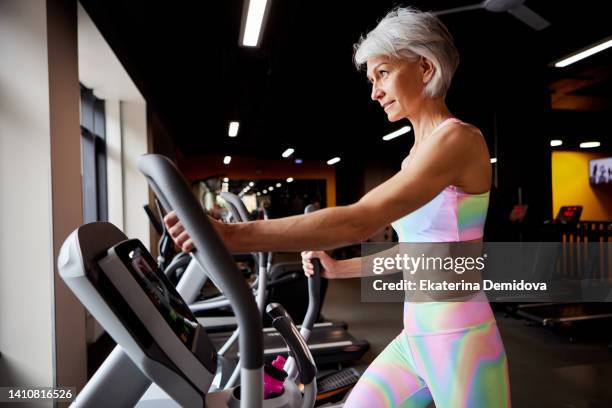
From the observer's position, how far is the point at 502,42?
5141 mm

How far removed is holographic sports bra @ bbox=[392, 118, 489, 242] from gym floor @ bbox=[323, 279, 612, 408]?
2.29 metres

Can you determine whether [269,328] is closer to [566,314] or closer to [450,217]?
[566,314]

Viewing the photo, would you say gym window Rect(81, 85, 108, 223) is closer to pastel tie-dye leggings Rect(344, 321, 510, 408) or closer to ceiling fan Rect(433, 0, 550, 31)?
ceiling fan Rect(433, 0, 550, 31)

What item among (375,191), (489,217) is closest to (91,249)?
(375,191)

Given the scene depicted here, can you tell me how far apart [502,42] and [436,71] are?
4.78 metres

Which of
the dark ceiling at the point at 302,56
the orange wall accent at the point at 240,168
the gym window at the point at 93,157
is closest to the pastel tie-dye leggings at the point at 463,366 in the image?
the dark ceiling at the point at 302,56

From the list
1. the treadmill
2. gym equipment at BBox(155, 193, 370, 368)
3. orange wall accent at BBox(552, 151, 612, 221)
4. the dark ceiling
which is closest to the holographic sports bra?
gym equipment at BBox(155, 193, 370, 368)

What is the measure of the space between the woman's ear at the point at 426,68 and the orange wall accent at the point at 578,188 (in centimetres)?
1143

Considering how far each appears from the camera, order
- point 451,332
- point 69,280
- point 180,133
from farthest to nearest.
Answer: point 180,133 → point 451,332 → point 69,280

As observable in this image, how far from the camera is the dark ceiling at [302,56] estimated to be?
4.33m

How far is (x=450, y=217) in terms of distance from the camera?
106cm

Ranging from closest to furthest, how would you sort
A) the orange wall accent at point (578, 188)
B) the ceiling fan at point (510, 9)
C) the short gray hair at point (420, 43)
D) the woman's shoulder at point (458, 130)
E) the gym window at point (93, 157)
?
the woman's shoulder at point (458, 130) → the short gray hair at point (420, 43) → the ceiling fan at point (510, 9) → the gym window at point (93, 157) → the orange wall accent at point (578, 188)

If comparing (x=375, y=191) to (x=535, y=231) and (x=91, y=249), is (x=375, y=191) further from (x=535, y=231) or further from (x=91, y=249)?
(x=535, y=231)

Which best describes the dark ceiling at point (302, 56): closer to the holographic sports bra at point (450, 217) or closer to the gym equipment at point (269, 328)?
the gym equipment at point (269, 328)
